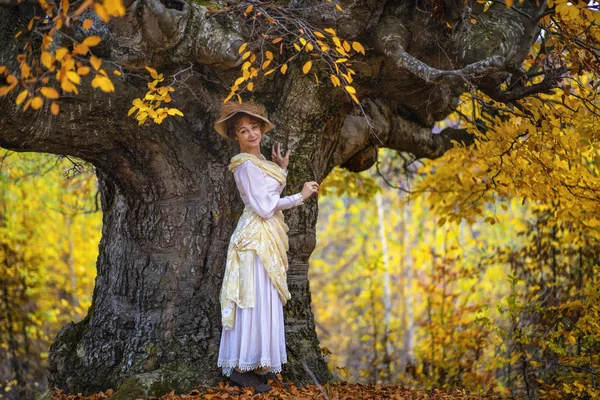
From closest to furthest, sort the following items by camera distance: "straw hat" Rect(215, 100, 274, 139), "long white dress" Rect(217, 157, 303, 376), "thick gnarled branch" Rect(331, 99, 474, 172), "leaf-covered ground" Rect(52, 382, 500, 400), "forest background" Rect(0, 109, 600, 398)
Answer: "leaf-covered ground" Rect(52, 382, 500, 400), "long white dress" Rect(217, 157, 303, 376), "straw hat" Rect(215, 100, 274, 139), "thick gnarled branch" Rect(331, 99, 474, 172), "forest background" Rect(0, 109, 600, 398)

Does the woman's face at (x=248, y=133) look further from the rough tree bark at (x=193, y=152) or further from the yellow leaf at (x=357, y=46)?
the yellow leaf at (x=357, y=46)

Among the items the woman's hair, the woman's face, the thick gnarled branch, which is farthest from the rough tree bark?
the thick gnarled branch

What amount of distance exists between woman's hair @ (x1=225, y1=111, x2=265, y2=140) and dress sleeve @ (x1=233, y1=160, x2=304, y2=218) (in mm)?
368

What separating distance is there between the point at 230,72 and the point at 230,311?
191cm

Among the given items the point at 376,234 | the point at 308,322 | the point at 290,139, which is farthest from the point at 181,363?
the point at 376,234

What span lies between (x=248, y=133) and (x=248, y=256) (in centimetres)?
94

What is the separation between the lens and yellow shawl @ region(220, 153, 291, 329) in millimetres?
5312

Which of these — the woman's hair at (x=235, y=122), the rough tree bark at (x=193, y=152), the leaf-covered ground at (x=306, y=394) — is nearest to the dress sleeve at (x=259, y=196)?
the woman's hair at (x=235, y=122)

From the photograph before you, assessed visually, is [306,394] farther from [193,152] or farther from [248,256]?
[193,152]

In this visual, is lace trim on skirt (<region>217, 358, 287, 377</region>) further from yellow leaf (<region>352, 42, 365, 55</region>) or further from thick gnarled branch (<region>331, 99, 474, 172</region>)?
thick gnarled branch (<region>331, 99, 474, 172</region>)

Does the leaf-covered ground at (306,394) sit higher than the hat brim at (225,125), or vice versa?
the hat brim at (225,125)

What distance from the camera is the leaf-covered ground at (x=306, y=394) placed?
5.15 meters

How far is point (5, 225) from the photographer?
13180 millimetres

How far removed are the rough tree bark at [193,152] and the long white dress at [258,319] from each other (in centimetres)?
38
